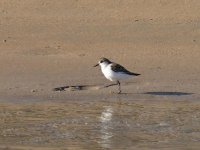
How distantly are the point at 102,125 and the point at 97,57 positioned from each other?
4.92 metres

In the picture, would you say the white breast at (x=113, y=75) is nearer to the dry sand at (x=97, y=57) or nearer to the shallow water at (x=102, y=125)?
the dry sand at (x=97, y=57)

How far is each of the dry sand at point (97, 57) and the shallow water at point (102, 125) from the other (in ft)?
0.05

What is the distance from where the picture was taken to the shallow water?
948cm

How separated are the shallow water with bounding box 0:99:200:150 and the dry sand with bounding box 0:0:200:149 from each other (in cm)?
1

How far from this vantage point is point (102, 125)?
34.3ft

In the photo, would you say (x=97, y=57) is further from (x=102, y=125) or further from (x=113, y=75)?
(x=102, y=125)

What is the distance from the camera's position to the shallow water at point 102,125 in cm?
948

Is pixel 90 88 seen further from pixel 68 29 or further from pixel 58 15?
pixel 58 15

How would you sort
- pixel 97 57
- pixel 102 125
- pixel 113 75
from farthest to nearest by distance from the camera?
pixel 97 57 < pixel 113 75 < pixel 102 125

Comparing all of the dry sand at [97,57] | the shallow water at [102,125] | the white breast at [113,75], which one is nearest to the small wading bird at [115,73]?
the white breast at [113,75]

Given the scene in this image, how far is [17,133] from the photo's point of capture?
392 inches

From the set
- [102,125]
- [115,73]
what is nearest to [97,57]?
[115,73]

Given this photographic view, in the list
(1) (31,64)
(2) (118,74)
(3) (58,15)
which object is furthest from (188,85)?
(3) (58,15)

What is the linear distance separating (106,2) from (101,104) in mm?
7256
